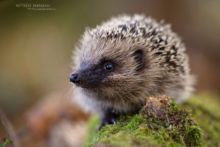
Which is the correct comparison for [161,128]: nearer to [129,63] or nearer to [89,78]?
[89,78]

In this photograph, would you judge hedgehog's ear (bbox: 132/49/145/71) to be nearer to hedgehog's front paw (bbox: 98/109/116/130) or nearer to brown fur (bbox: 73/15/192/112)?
brown fur (bbox: 73/15/192/112)

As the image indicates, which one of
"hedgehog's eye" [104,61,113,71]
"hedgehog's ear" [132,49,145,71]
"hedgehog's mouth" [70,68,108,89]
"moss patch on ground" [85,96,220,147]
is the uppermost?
"hedgehog's ear" [132,49,145,71]

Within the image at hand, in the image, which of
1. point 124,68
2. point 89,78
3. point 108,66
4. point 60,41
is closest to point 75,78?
point 89,78

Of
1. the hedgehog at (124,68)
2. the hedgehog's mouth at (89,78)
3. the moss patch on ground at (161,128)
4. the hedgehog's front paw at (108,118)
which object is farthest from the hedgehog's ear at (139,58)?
the moss patch on ground at (161,128)

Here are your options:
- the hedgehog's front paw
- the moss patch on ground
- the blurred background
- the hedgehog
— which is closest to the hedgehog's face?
the hedgehog

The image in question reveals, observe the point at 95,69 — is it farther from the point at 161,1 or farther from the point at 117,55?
the point at 161,1

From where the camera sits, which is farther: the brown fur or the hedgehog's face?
the brown fur
